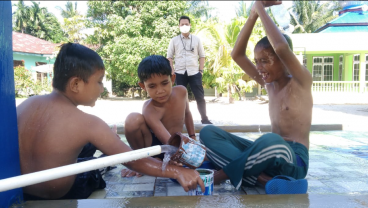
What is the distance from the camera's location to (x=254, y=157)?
2.17 m

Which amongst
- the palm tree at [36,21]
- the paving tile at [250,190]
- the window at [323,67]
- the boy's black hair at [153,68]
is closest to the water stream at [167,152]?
the paving tile at [250,190]

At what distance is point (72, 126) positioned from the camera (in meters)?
1.73

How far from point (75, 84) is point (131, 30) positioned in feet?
47.5

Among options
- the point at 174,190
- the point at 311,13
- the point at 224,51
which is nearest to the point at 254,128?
the point at 174,190

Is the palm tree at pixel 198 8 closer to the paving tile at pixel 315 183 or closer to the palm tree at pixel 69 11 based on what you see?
the palm tree at pixel 69 11

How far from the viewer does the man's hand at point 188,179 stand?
5.86 feet

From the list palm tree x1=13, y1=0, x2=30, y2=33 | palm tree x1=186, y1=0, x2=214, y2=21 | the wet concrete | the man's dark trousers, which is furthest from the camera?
palm tree x1=13, y1=0, x2=30, y2=33

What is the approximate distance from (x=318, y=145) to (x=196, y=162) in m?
3.17

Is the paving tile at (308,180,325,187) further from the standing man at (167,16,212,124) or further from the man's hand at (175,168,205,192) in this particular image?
the standing man at (167,16,212,124)

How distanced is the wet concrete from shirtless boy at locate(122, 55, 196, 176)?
1.04 m

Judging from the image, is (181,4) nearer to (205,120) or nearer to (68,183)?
(205,120)

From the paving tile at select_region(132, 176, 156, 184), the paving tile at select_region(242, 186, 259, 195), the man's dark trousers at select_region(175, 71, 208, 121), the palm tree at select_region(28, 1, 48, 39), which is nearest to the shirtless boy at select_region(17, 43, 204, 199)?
the paving tile at select_region(242, 186, 259, 195)

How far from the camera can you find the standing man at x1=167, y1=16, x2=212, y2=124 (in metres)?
6.05

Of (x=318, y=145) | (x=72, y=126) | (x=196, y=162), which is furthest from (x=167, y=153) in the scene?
(x=318, y=145)
